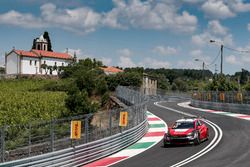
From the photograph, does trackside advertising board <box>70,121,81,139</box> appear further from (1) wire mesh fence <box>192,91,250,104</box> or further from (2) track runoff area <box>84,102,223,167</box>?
(1) wire mesh fence <box>192,91,250,104</box>

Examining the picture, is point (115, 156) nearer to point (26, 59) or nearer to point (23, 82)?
point (23, 82)

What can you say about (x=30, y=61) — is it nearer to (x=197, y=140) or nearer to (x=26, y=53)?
(x=26, y=53)

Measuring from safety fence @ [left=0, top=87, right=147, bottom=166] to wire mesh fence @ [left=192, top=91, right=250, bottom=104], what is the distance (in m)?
21.3

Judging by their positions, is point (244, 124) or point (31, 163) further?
point (244, 124)

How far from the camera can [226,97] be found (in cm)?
4994

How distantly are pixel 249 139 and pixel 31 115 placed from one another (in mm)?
34777

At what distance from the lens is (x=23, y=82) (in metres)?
108

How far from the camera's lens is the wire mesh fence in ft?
149

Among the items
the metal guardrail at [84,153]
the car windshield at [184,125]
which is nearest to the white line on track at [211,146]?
the car windshield at [184,125]

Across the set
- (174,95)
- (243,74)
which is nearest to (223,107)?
(174,95)

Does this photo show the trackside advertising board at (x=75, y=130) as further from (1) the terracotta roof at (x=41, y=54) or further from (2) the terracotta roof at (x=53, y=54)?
(2) the terracotta roof at (x=53, y=54)

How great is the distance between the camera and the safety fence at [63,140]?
53.2 ft

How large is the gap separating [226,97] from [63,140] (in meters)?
33.5

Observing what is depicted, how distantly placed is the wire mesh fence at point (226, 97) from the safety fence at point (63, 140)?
2132cm
